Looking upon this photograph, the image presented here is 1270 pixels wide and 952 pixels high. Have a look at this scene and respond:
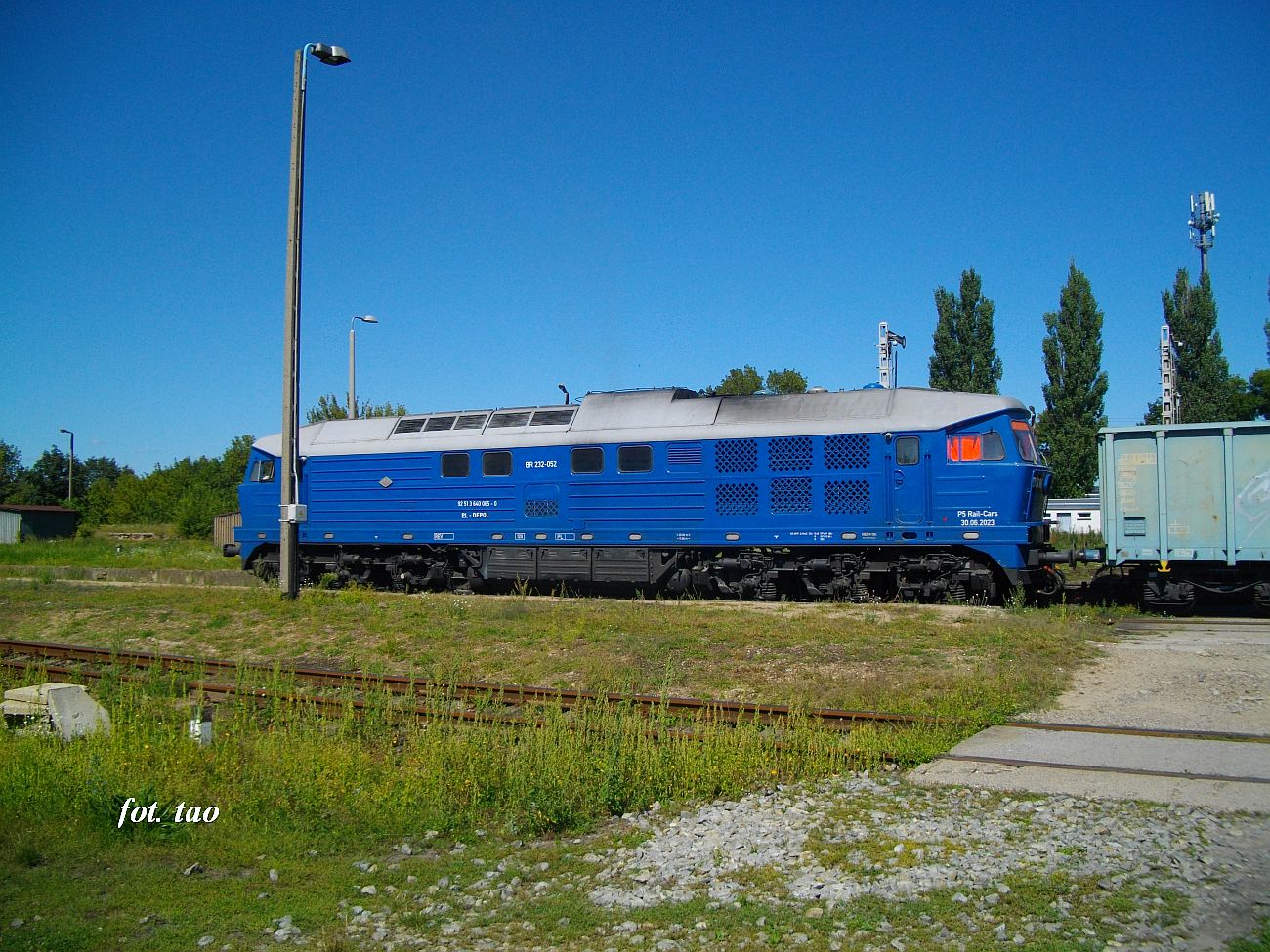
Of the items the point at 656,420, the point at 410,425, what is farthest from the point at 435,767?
the point at 410,425

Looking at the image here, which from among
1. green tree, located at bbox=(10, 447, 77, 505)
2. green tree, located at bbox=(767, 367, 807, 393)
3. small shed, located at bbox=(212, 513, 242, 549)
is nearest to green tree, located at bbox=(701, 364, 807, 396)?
green tree, located at bbox=(767, 367, 807, 393)

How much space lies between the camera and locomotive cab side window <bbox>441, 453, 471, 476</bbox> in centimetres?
2119

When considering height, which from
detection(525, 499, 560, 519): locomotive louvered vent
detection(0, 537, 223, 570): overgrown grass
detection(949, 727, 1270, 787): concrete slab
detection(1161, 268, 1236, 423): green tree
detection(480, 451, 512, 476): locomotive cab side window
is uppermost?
detection(1161, 268, 1236, 423): green tree

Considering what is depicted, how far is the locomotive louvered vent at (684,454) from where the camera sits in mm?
18938

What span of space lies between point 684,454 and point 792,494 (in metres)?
2.30

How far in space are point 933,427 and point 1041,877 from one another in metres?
12.3

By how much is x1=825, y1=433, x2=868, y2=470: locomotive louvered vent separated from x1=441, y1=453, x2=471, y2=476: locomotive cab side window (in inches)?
312

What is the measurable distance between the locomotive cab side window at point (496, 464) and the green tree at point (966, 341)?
3312cm

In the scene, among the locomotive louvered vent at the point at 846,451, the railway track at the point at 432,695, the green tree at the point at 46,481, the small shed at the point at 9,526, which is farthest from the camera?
the green tree at the point at 46,481

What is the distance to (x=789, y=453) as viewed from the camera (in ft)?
59.9

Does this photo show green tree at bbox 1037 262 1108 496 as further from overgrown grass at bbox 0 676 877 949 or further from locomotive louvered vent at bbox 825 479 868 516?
overgrown grass at bbox 0 676 877 949

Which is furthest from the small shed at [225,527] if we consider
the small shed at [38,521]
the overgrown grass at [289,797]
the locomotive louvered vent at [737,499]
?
the overgrown grass at [289,797]

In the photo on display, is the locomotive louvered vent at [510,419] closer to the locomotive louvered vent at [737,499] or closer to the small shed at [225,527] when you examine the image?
the locomotive louvered vent at [737,499]

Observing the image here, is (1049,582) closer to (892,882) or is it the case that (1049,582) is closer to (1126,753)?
(1126,753)
